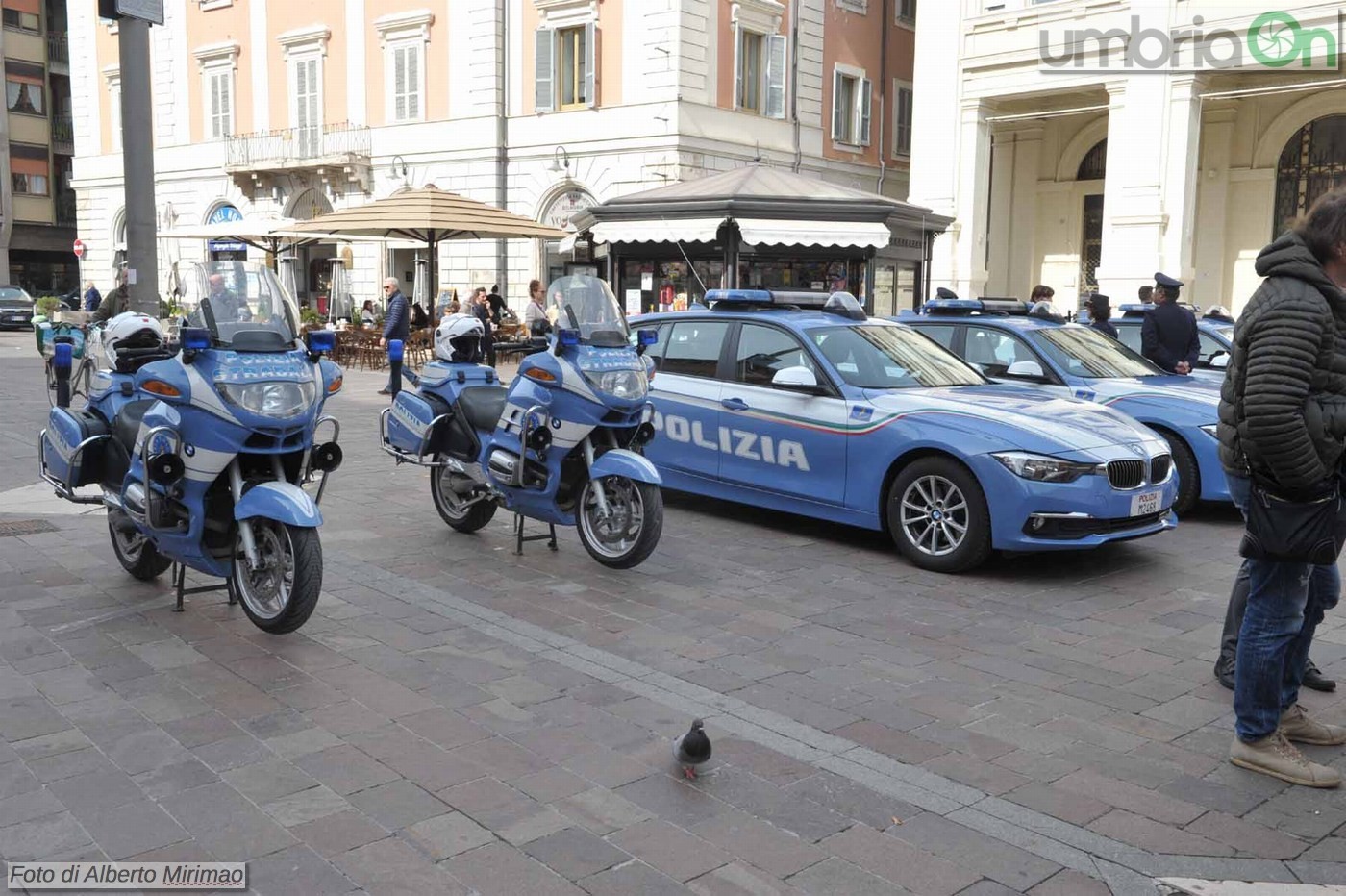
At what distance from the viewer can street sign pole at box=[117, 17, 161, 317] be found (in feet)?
30.5

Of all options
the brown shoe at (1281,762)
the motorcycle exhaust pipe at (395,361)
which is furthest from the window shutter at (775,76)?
the brown shoe at (1281,762)

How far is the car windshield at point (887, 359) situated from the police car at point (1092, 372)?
3.06 feet

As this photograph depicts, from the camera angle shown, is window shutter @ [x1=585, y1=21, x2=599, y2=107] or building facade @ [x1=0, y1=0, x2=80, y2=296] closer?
window shutter @ [x1=585, y1=21, x2=599, y2=107]

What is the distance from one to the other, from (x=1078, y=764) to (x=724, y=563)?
3.23 meters

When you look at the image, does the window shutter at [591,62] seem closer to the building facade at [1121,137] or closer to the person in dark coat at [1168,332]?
the building facade at [1121,137]

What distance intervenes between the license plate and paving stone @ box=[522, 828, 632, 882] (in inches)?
177

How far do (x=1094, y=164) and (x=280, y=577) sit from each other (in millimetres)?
26149

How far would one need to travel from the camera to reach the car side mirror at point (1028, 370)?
932 centimetres

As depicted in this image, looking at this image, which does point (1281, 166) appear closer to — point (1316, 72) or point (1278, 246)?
point (1316, 72)

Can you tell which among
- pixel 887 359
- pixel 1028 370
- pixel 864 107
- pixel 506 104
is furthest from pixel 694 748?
pixel 864 107

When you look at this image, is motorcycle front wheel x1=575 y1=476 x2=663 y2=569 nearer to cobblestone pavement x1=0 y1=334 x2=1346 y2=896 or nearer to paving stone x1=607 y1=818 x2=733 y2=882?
cobblestone pavement x1=0 y1=334 x2=1346 y2=896

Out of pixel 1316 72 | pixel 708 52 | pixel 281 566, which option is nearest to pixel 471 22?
pixel 708 52

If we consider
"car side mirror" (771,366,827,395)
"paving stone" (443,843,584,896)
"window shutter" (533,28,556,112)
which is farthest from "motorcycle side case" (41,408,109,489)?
"window shutter" (533,28,556,112)

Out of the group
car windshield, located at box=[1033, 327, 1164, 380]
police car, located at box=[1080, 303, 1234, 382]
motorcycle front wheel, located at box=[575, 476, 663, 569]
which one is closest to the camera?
motorcycle front wheel, located at box=[575, 476, 663, 569]
